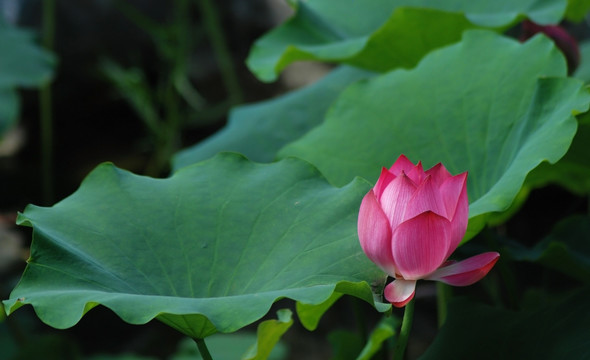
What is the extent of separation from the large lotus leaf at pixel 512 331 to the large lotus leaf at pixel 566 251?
0.35 ft

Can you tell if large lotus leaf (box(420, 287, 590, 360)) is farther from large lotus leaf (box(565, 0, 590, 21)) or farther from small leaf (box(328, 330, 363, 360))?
large lotus leaf (box(565, 0, 590, 21))

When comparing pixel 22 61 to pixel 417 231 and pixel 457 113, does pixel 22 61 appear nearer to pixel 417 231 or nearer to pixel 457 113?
pixel 457 113

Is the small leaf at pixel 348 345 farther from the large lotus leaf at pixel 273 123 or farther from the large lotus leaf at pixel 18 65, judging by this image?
the large lotus leaf at pixel 18 65

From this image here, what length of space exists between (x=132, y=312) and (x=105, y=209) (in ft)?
0.71

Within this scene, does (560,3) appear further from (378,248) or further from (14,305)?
(14,305)

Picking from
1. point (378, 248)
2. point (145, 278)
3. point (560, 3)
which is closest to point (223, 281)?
point (145, 278)

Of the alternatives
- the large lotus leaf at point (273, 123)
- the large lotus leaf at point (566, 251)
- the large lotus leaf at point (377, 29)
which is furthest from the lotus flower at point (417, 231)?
the large lotus leaf at point (273, 123)

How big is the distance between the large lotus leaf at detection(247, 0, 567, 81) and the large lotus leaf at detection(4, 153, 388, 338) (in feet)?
1.37

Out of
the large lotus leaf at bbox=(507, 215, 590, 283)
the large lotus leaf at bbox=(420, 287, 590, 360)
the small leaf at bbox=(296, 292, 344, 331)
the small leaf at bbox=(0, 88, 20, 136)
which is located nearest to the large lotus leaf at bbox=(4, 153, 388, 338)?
the small leaf at bbox=(296, 292, 344, 331)

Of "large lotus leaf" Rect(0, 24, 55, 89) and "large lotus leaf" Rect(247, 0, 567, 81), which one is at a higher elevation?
"large lotus leaf" Rect(247, 0, 567, 81)

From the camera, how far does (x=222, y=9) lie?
9.75 ft

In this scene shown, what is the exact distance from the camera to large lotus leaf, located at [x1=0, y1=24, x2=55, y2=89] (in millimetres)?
2153

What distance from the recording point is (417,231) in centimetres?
64

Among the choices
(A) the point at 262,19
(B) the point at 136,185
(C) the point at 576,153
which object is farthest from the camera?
(A) the point at 262,19
